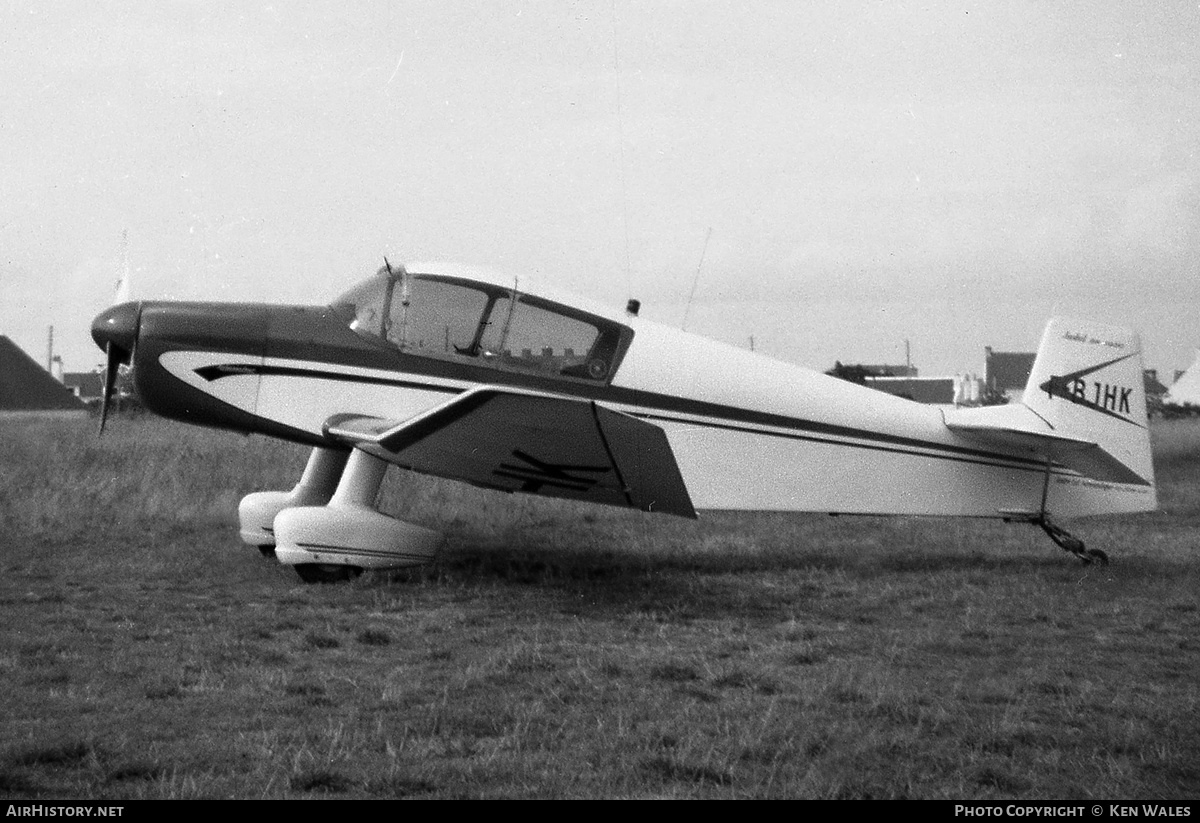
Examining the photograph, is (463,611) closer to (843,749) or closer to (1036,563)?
(843,749)

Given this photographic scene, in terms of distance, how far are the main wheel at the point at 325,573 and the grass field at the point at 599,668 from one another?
19cm

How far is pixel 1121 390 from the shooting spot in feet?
28.9

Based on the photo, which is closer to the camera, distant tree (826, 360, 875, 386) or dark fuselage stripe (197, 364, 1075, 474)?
dark fuselage stripe (197, 364, 1075, 474)

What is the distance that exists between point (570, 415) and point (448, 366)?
1.77 meters

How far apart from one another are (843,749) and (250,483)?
9.77 m

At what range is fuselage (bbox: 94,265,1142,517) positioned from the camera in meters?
7.43

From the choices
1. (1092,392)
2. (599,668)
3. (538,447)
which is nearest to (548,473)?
(538,447)

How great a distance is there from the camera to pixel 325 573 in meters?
7.10

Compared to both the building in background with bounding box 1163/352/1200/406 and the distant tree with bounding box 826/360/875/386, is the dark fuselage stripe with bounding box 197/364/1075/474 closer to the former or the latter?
the distant tree with bounding box 826/360/875/386

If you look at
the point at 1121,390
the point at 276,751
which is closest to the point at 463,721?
the point at 276,751

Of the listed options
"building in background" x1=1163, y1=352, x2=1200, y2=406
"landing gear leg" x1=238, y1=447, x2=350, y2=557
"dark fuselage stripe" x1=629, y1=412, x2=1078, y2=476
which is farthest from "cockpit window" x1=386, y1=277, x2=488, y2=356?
"building in background" x1=1163, y1=352, x2=1200, y2=406

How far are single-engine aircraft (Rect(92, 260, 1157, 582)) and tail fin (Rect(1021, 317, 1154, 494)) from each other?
0.04ft

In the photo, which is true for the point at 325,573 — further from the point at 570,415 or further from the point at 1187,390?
the point at 1187,390

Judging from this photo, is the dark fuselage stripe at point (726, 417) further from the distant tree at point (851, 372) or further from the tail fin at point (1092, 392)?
the distant tree at point (851, 372)
